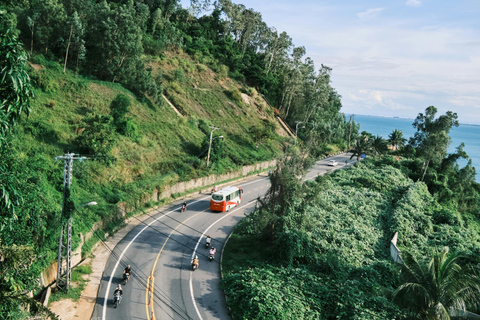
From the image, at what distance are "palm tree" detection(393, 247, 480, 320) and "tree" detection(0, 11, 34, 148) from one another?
57.4 ft

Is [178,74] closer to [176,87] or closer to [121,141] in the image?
[176,87]

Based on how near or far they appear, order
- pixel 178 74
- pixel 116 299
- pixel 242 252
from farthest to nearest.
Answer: pixel 178 74
pixel 242 252
pixel 116 299

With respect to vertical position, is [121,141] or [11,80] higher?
[11,80]

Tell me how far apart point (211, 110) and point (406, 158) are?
148 feet

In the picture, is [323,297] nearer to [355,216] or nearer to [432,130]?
[355,216]

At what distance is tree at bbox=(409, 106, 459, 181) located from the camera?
58.9 meters

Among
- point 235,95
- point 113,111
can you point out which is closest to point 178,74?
point 235,95

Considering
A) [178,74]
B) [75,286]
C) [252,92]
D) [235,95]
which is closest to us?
[75,286]

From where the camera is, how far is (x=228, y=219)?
3531cm

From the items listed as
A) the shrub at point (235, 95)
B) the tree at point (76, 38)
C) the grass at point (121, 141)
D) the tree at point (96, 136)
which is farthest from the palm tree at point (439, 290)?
the shrub at point (235, 95)

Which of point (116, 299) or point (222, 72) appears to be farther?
point (222, 72)

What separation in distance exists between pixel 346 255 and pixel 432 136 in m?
42.8

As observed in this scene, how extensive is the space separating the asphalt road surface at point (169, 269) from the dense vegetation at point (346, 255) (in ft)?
5.66

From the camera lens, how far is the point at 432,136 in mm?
59375
